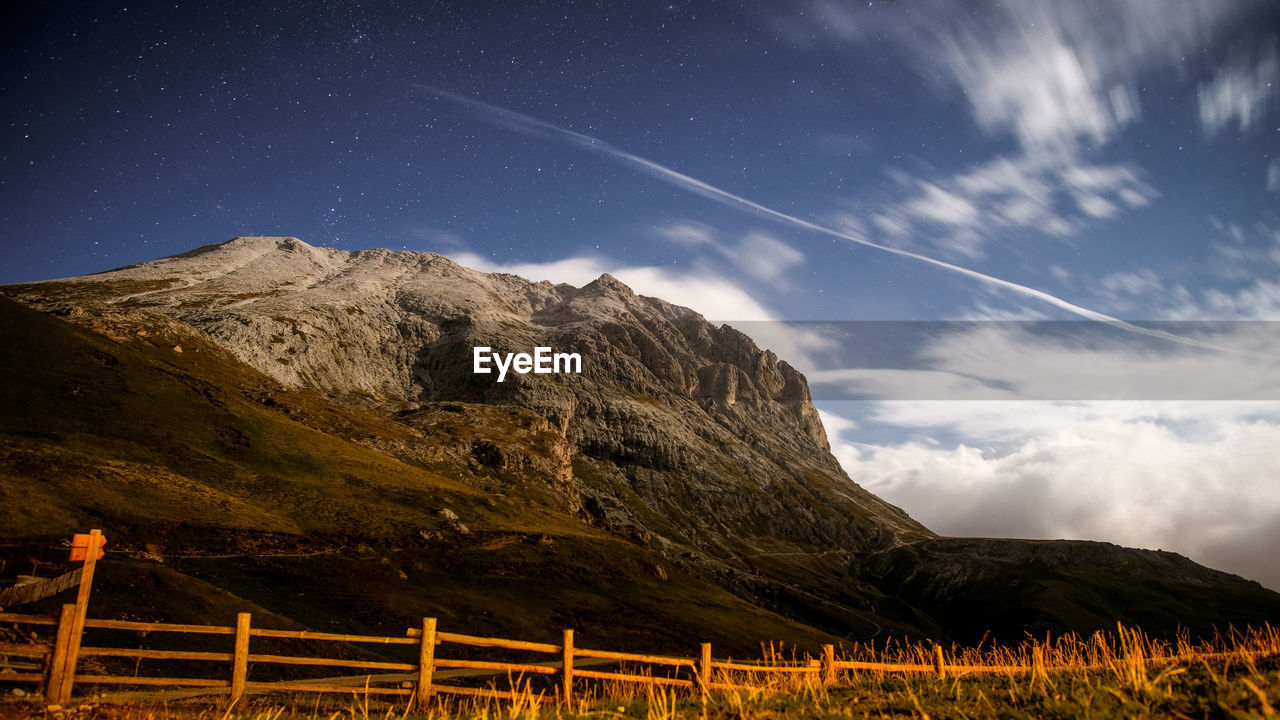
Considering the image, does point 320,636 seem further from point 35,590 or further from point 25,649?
point 35,590

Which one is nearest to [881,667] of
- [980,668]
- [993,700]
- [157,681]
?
[980,668]

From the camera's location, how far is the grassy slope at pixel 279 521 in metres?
61.6

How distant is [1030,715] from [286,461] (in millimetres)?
121703

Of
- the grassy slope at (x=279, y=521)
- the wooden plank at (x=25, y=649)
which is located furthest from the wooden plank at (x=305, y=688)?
the grassy slope at (x=279, y=521)

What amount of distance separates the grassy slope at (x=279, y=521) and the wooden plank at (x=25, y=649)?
28.5 meters

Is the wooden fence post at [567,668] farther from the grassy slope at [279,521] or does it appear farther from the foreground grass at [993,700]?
the grassy slope at [279,521]

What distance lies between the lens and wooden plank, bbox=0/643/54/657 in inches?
519

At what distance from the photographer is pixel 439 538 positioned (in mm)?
96125

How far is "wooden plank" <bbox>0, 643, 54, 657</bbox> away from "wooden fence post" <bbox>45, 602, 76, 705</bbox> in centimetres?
20

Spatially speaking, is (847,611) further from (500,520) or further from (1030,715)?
(1030,715)

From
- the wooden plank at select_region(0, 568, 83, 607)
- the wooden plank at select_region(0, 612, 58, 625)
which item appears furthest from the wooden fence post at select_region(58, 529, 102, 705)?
the wooden plank at select_region(0, 612, 58, 625)

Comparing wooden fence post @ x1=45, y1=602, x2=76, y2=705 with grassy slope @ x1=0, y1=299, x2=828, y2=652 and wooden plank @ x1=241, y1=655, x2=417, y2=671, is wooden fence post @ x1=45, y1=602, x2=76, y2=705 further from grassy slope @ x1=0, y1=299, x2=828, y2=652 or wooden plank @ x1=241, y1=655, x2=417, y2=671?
grassy slope @ x1=0, y1=299, x2=828, y2=652

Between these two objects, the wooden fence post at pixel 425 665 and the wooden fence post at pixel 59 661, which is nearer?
the wooden fence post at pixel 59 661

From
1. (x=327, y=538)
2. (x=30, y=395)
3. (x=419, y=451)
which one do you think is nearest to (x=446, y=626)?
(x=327, y=538)
